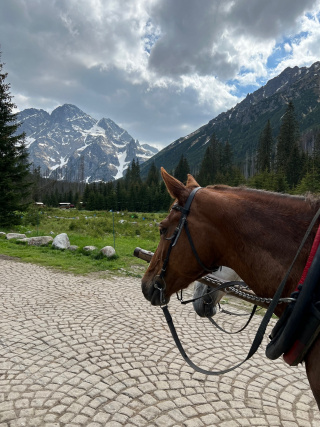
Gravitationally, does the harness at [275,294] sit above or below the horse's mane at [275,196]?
below

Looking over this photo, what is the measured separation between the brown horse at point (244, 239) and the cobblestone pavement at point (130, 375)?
1.73 meters

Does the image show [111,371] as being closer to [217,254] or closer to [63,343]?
[63,343]

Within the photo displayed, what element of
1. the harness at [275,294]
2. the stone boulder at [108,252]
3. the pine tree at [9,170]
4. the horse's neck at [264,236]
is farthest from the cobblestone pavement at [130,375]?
the pine tree at [9,170]

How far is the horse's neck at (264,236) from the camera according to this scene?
1.59 m

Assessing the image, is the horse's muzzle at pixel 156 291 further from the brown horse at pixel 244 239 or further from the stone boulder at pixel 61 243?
the stone boulder at pixel 61 243

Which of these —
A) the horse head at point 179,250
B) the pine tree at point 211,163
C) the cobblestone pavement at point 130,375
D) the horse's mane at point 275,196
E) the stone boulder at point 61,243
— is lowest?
the cobblestone pavement at point 130,375

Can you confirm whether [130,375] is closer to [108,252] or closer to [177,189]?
[177,189]

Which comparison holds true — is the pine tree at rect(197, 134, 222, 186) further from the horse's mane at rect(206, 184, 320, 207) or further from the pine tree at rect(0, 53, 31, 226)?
the horse's mane at rect(206, 184, 320, 207)

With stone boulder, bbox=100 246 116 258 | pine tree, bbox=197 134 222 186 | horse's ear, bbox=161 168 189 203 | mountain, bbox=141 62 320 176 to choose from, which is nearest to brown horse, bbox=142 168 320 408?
horse's ear, bbox=161 168 189 203

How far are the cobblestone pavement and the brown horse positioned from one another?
1.73 meters

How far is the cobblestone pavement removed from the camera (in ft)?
9.04

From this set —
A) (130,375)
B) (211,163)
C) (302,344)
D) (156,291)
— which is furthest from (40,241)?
(211,163)

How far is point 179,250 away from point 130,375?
2.49 metres

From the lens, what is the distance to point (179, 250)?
1.99 meters
